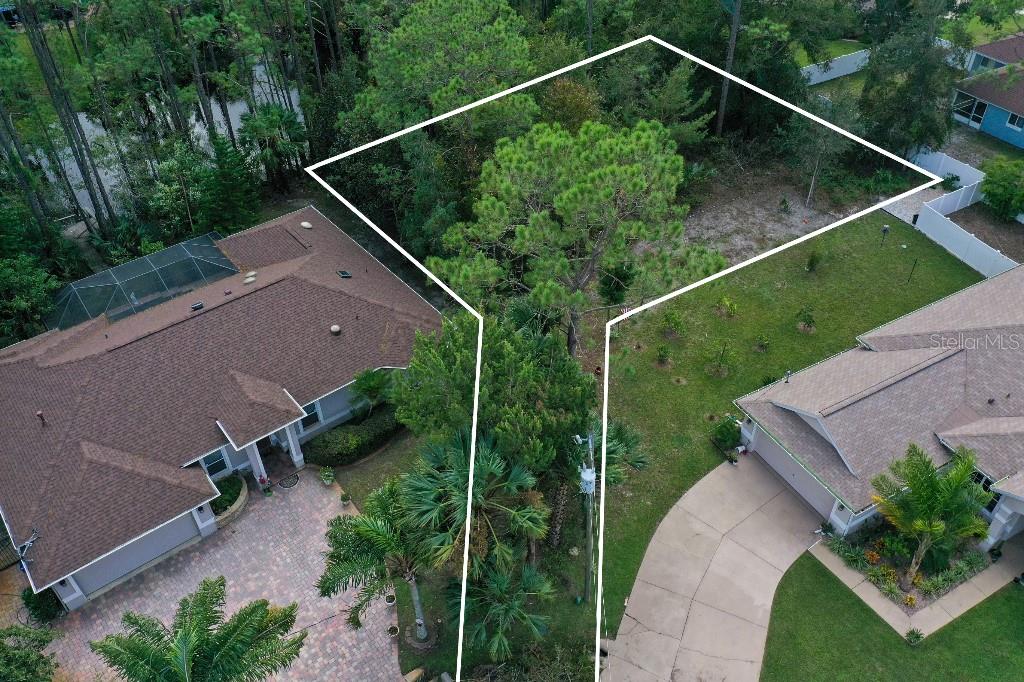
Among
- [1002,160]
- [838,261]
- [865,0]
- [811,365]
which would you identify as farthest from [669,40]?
[865,0]

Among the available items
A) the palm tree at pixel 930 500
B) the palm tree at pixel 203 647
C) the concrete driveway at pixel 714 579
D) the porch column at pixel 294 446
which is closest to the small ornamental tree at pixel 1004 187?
the palm tree at pixel 930 500

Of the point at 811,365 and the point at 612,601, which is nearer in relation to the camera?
the point at 612,601

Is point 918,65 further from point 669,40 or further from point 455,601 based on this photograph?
point 455,601

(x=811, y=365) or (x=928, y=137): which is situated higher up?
(x=928, y=137)

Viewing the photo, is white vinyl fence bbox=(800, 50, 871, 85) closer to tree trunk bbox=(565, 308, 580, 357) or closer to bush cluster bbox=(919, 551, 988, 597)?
tree trunk bbox=(565, 308, 580, 357)

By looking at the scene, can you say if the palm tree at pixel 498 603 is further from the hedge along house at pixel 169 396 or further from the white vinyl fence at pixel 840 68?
the white vinyl fence at pixel 840 68

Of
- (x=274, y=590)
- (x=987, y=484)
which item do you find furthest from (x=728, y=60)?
(x=274, y=590)

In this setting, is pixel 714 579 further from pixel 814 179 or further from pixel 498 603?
pixel 814 179
